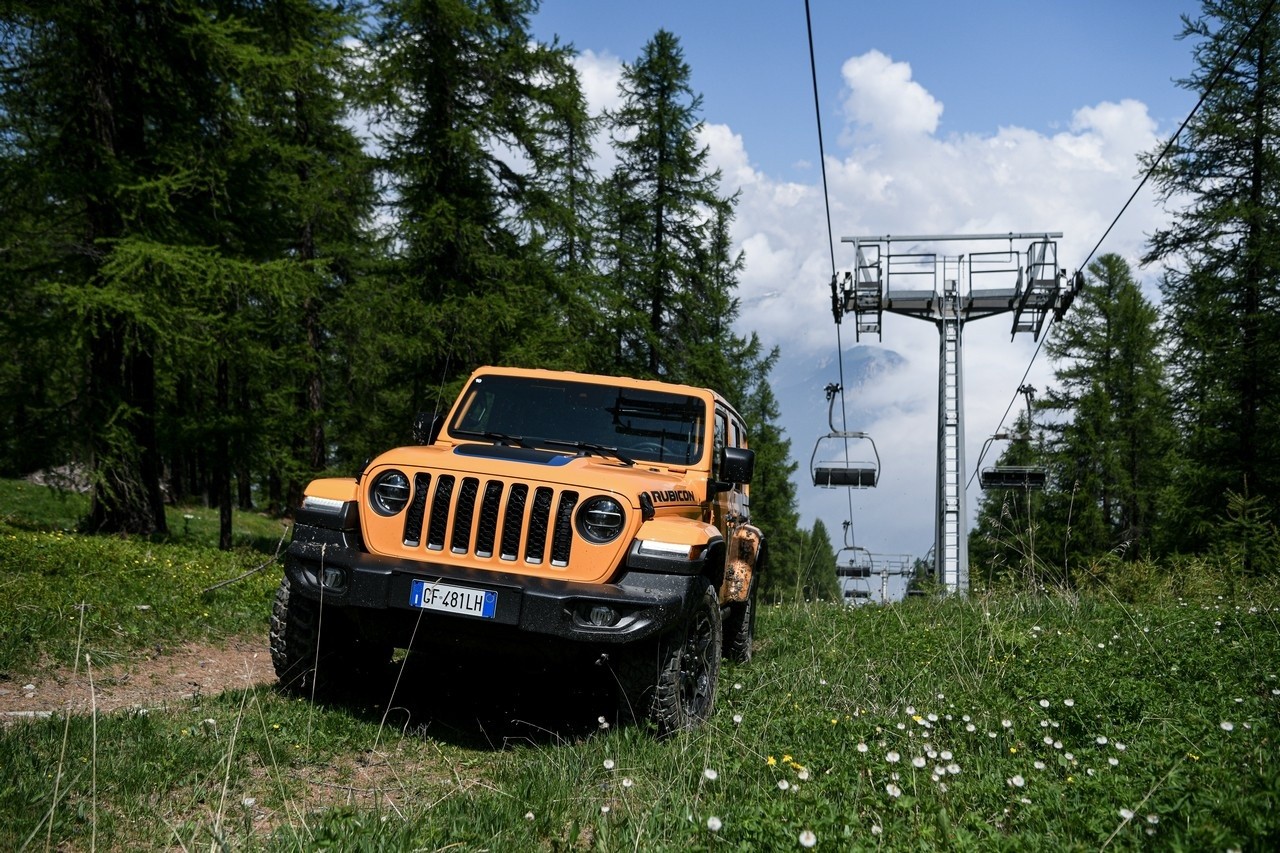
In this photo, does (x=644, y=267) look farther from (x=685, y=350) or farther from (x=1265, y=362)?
(x=1265, y=362)

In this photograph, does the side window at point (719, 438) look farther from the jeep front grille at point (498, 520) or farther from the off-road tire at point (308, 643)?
the off-road tire at point (308, 643)

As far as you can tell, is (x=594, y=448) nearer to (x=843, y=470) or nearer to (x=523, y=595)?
(x=523, y=595)

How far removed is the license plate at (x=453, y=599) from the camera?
495 cm

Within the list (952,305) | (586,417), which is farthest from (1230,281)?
(586,417)

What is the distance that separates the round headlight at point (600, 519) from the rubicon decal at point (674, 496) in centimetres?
30

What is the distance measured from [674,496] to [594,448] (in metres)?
0.78

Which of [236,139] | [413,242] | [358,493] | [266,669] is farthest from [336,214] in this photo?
[358,493]

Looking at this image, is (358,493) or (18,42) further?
(18,42)

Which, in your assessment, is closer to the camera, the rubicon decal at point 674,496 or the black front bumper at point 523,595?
the black front bumper at point 523,595

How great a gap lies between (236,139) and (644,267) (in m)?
12.6

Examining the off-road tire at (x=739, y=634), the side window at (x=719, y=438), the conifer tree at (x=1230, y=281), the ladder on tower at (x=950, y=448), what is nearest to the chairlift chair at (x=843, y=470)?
the ladder on tower at (x=950, y=448)

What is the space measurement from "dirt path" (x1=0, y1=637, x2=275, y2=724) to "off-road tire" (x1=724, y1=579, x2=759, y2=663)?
11.7ft

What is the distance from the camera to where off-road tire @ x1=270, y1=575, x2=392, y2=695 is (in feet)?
18.2

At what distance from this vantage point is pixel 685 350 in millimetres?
25156
